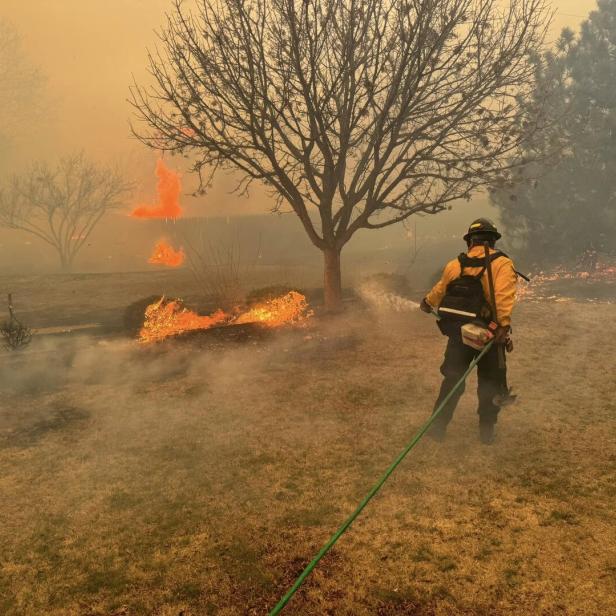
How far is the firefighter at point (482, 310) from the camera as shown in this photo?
423 cm

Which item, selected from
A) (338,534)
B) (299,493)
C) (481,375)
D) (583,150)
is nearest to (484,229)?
(481,375)

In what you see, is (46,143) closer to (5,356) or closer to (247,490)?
(5,356)

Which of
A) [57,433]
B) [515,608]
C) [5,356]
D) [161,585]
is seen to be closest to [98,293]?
[5,356]

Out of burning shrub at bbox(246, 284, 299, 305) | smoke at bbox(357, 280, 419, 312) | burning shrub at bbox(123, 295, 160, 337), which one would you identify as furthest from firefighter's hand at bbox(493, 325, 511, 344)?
burning shrub at bbox(123, 295, 160, 337)

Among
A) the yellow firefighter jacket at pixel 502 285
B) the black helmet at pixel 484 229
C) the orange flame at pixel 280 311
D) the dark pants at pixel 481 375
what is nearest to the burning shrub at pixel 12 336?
the orange flame at pixel 280 311

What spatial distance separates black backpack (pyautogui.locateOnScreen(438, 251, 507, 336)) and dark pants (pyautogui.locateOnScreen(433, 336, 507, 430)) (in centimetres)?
22

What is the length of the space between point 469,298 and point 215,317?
7.53m

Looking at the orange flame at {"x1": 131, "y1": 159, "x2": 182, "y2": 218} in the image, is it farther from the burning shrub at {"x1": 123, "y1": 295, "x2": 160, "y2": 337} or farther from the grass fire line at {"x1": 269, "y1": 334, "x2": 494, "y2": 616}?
the grass fire line at {"x1": 269, "y1": 334, "x2": 494, "y2": 616}

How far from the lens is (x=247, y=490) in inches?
Answer: 160

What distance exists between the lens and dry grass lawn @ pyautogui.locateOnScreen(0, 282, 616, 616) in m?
2.89

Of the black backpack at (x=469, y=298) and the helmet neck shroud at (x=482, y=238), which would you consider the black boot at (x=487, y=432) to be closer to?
the black backpack at (x=469, y=298)

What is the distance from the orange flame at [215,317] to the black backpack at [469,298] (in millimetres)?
5778

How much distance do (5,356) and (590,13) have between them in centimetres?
2517

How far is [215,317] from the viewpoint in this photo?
430 inches
